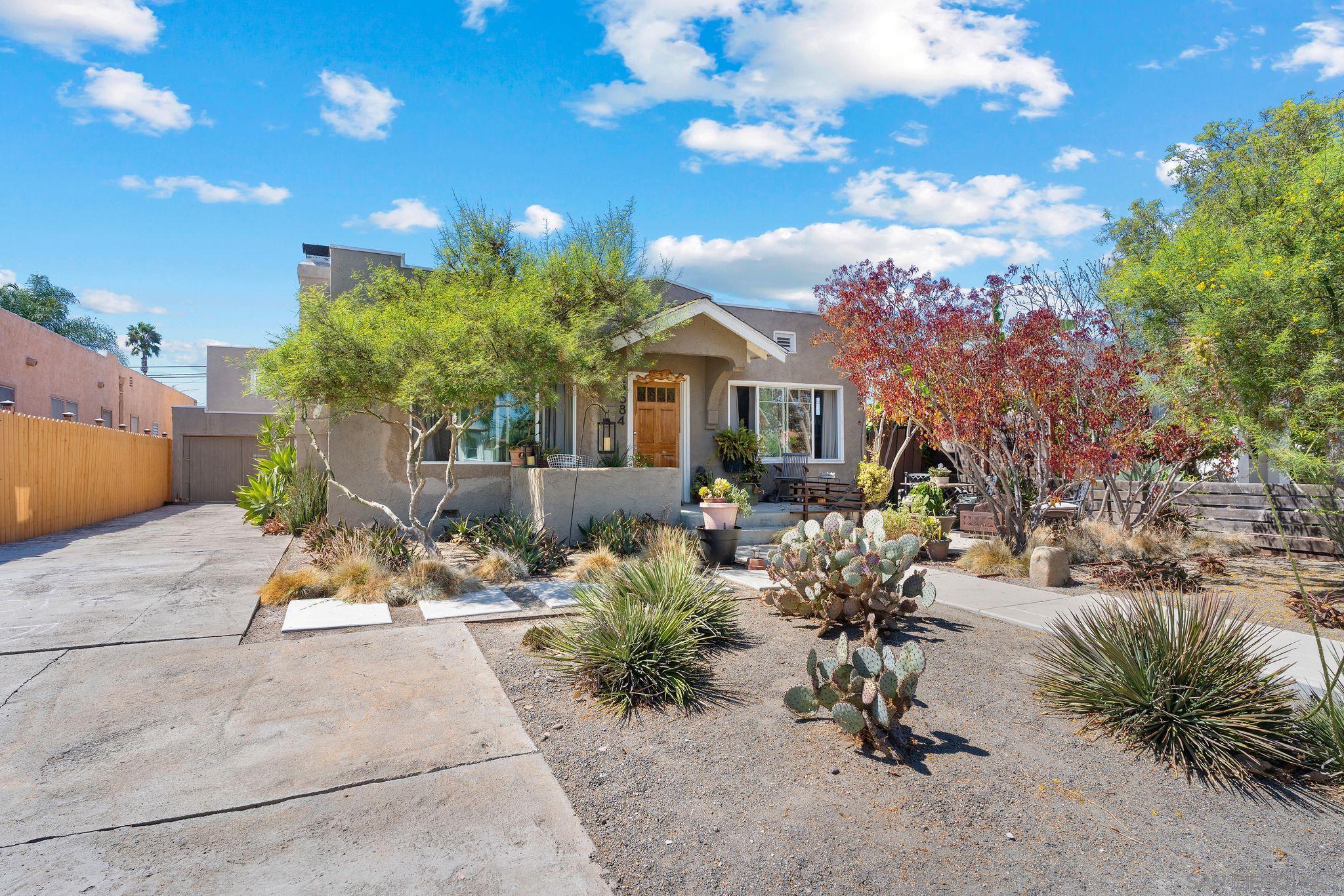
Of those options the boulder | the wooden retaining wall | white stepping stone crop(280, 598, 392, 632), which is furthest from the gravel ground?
the wooden retaining wall

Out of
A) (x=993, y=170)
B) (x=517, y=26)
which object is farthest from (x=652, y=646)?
(x=993, y=170)

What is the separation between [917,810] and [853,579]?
263 cm

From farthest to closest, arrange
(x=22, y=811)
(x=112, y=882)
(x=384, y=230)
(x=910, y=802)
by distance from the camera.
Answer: (x=384, y=230), (x=910, y=802), (x=22, y=811), (x=112, y=882)

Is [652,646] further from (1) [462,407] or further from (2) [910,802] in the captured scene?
(1) [462,407]

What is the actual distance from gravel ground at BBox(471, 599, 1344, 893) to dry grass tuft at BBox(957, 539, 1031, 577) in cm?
475

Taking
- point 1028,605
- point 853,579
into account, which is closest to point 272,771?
point 853,579

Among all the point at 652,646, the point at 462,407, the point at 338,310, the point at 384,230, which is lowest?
the point at 652,646

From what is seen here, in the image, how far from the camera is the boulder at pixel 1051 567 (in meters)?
8.47

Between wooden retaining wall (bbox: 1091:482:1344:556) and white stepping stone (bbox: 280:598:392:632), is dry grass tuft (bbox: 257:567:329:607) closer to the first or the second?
white stepping stone (bbox: 280:598:392:632)

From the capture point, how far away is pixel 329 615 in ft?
22.3

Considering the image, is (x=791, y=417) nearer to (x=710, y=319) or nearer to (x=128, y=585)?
(x=710, y=319)

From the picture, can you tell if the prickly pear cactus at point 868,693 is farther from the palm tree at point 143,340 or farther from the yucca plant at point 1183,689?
the palm tree at point 143,340

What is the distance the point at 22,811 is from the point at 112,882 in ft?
3.07

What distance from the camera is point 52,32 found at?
10.8 m
